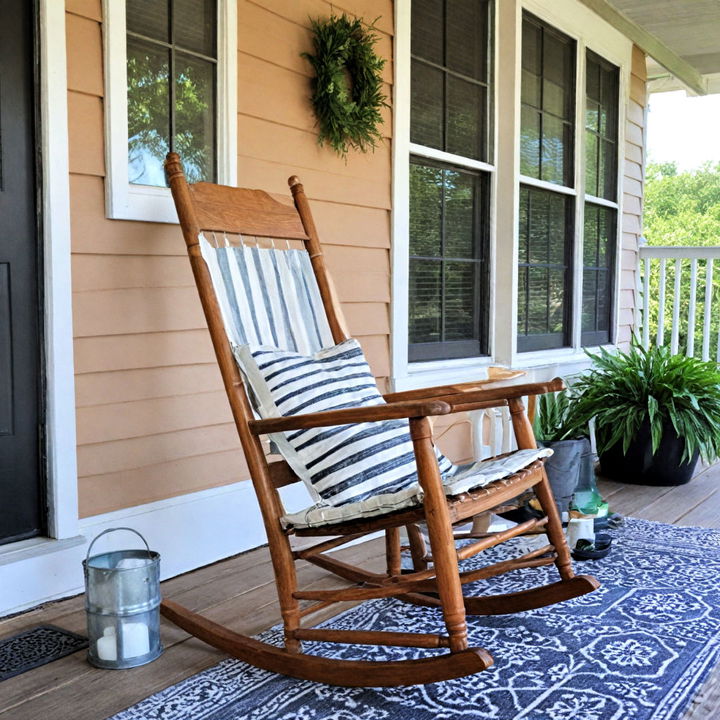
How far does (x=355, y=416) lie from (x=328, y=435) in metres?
0.31

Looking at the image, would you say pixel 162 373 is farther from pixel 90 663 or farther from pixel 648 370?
pixel 648 370

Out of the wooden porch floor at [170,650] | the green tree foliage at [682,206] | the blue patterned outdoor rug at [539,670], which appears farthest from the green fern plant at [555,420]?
the green tree foliage at [682,206]

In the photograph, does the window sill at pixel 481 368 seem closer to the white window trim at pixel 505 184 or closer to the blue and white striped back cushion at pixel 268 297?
the white window trim at pixel 505 184

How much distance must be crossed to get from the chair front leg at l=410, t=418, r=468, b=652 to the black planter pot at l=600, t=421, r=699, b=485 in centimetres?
244

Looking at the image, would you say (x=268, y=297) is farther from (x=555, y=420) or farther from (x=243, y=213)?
(x=555, y=420)

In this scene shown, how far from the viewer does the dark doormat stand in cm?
192

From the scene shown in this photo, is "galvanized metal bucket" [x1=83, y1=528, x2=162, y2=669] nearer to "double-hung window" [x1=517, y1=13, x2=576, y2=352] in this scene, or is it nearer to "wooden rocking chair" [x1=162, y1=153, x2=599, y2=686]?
"wooden rocking chair" [x1=162, y1=153, x2=599, y2=686]

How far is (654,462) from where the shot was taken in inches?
153

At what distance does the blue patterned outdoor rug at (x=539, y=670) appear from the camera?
1.73 metres

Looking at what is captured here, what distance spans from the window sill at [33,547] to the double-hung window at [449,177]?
5.47ft

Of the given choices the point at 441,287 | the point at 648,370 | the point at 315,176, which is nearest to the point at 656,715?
the point at 315,176

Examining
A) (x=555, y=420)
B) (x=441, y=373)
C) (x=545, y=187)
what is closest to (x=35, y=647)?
(x=441, y=373)

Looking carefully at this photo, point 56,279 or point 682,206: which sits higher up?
point 682,206

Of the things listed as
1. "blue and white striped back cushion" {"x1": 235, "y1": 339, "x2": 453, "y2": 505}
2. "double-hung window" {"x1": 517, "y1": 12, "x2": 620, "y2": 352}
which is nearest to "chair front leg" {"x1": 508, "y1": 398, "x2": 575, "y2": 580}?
"blue and white striped back cushion" {"x1": 235, "y1": 339, "x2": 453, "y2": 505}
